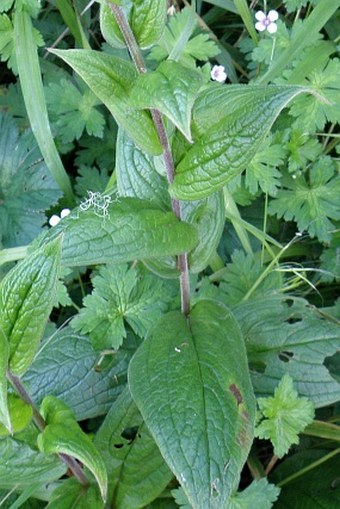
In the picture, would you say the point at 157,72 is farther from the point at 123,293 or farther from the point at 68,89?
the point at 68,89

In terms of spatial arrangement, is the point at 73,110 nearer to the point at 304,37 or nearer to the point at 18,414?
the point at 304,37

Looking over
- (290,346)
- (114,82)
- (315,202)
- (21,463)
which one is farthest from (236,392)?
(315,202)

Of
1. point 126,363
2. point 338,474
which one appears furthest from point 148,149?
point 338,474

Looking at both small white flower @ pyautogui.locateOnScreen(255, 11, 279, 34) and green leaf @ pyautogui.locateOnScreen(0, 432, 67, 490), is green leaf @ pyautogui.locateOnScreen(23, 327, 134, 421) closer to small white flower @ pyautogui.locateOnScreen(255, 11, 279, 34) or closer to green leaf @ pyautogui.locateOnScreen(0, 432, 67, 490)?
green leaf @ pyautogui.locateOnScreen(0, 432, 67, 490)

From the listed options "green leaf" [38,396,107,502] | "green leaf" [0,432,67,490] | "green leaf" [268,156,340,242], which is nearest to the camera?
"green leaf" [38,396,107,502]

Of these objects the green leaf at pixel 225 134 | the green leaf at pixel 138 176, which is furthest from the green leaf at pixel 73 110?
the green leaf at pixel 225 134

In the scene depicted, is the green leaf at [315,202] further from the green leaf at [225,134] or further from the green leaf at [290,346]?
the green leaf at [225,134]

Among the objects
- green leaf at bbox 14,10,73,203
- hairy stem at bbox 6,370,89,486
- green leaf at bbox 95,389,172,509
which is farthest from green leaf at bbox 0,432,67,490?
green leaf at bbox 14,10,73,203
